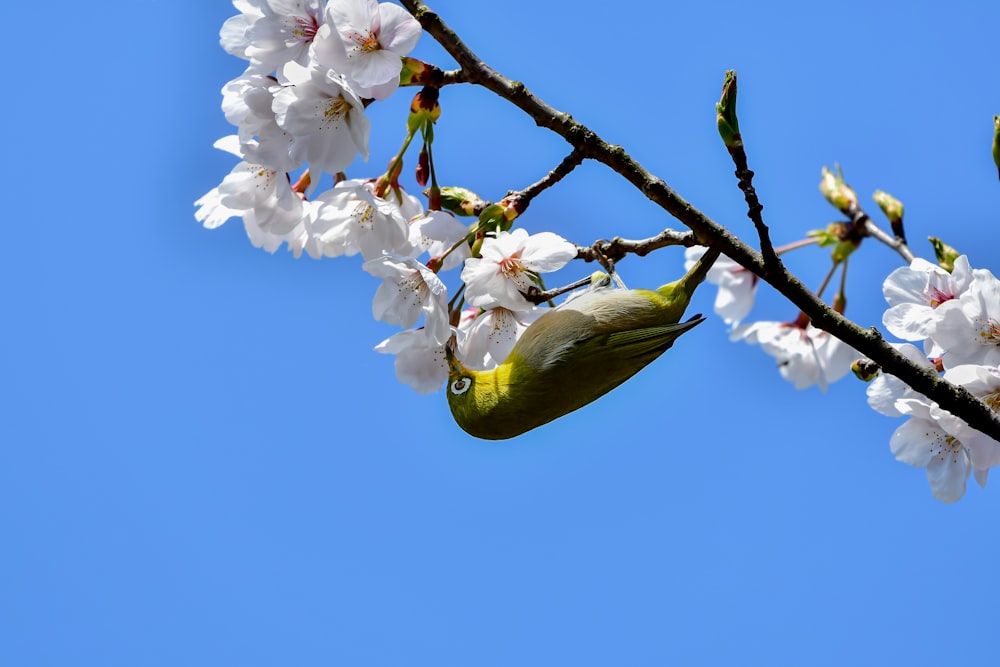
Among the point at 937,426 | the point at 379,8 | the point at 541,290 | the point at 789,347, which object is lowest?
the point at 937,426

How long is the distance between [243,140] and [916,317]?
2.31 meters

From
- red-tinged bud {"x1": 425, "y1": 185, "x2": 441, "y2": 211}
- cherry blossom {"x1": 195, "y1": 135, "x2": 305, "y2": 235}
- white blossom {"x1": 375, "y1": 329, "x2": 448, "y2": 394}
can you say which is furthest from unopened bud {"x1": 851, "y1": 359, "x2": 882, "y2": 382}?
cherry blossom {"x1": 195, "y1": 135, "x2": 305, "y2": 235}

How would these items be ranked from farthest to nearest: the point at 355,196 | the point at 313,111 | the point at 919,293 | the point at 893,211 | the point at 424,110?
the point at 893,211, the point at 919,293, the point at 355,196, the point at 424,110, the point at 313,111

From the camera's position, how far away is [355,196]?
3287 millimetres

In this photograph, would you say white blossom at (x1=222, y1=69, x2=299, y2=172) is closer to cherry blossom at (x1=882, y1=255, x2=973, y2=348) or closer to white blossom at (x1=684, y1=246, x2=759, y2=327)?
cherry blossom at (x1=882, y1=255, x2=973, y2=348)

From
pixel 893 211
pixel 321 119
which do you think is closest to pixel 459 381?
pixel 321 119

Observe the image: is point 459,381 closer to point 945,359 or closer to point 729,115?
point 729,115

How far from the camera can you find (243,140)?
10.4 ft

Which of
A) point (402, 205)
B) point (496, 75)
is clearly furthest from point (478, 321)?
point (496, 75)

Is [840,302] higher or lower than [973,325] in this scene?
higher

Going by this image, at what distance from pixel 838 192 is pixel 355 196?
8.93 feet

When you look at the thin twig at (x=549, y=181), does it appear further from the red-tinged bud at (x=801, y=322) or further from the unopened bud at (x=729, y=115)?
the red-tinged bud at (x=801, y=322)

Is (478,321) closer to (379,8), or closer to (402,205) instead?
(402,205)

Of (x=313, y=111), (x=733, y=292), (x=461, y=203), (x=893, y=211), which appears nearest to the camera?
(x=313, y=111)
